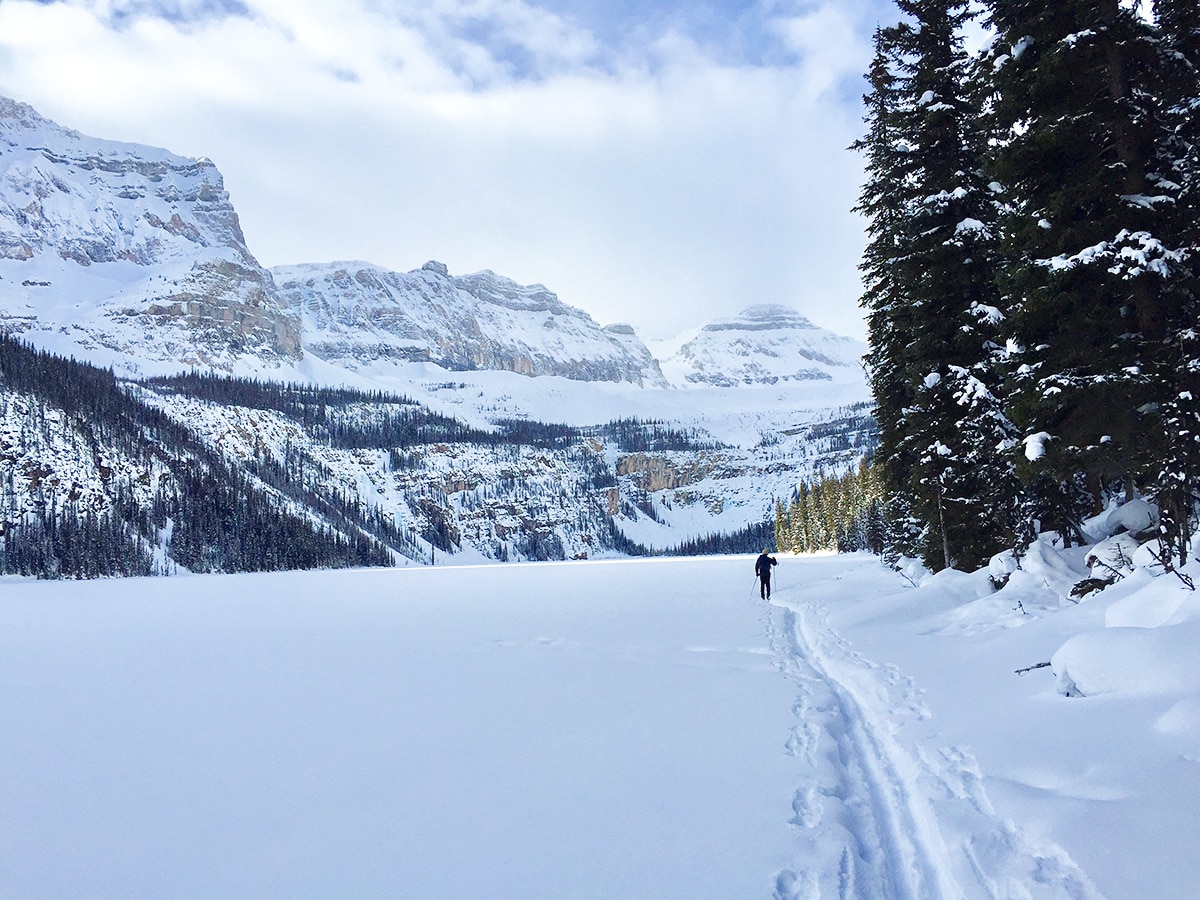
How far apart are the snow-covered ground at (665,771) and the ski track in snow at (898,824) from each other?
0.03 m

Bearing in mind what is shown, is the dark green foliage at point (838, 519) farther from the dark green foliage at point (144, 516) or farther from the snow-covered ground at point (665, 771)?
the dark green foliage at point (144, 516)

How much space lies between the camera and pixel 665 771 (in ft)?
23.3

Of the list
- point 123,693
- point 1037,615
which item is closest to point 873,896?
point 1037,615

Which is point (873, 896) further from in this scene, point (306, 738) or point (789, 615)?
point (789, 615)

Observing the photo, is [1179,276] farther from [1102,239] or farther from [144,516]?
[144,516]

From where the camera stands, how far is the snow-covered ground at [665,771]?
4859mm

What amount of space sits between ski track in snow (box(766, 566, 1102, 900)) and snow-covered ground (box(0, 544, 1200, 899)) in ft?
0.09

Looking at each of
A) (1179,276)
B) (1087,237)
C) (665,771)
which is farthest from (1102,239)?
(665,771)

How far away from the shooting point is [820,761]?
6.98m

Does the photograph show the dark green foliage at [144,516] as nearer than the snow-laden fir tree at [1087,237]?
No

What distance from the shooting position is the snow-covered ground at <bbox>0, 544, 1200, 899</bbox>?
4.86m

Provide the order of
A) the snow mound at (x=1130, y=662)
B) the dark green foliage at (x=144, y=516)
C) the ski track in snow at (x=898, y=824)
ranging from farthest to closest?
the dark green foliage at (x=144, y=516) → the snow mound at (x=1130, y=662) → the ski track in snow at (x=898, y=824)

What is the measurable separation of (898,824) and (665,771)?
236 centimetres

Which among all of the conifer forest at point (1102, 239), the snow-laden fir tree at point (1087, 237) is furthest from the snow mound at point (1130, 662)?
the snow-laden fir tree at point (1087, 237)
